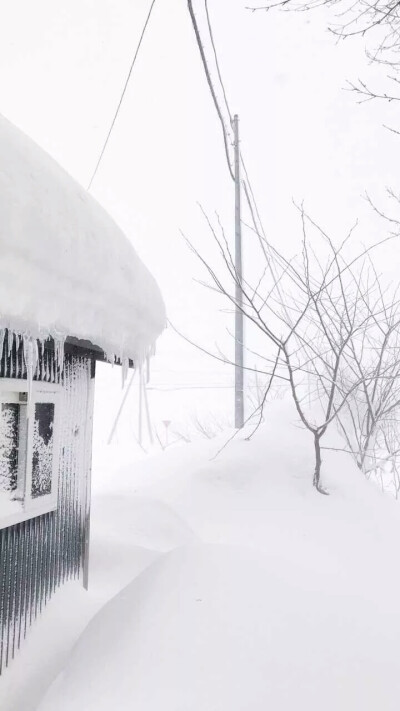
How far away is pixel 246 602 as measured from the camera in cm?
308

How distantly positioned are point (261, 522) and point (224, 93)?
3.74 meters

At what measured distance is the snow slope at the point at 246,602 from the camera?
2.33 metres

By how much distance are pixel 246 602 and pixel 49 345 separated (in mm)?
1889

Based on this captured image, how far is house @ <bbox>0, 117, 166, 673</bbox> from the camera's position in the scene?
1.94m

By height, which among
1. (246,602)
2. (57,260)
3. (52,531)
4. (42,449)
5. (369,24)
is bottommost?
(246,602)

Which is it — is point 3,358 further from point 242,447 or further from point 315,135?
point 315,135

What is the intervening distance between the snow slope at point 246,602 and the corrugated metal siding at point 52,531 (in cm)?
38

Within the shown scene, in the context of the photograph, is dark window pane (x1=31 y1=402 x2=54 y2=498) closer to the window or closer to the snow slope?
the window

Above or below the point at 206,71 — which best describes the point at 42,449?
below

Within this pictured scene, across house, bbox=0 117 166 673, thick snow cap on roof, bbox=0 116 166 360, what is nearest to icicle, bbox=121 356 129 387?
house, bbox=0 117 166 673

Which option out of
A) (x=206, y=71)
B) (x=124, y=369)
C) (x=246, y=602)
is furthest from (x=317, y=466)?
(x=206, y=71)

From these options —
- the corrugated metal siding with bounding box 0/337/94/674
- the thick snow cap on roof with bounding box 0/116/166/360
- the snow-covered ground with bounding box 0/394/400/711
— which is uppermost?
the thick snow cap on roof with bounding box 0/116/166/360

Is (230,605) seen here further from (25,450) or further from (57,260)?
(57,260)

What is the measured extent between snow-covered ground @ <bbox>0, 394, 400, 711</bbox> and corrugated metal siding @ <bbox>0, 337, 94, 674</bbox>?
0.16 m
